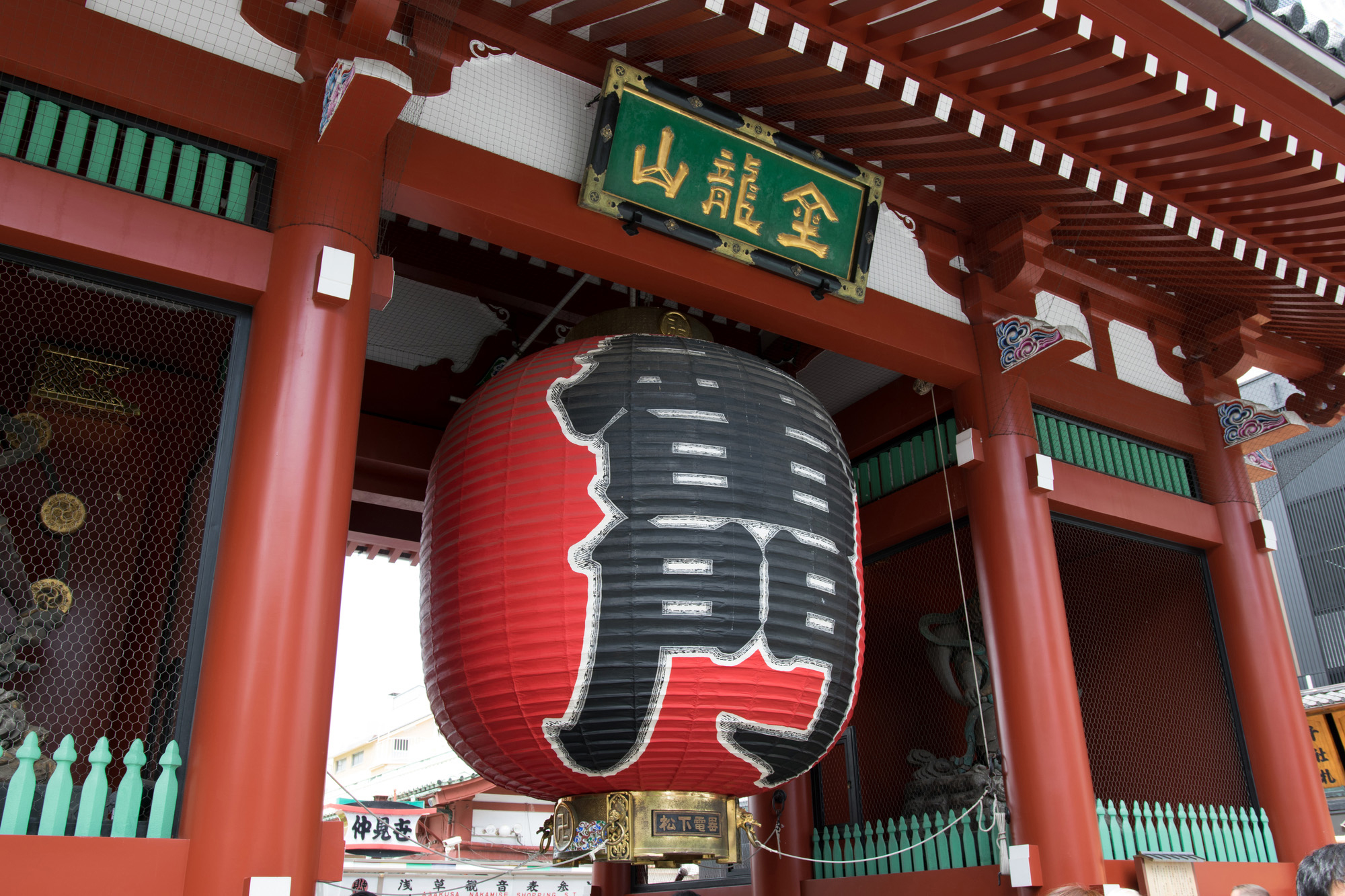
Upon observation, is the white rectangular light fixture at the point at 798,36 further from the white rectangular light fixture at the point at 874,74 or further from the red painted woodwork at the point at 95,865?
the red painted woodwork at the point at 95,865

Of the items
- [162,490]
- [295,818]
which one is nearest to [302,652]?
[295,818]

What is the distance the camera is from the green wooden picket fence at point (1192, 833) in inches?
197

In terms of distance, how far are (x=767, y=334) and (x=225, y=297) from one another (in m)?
4.04

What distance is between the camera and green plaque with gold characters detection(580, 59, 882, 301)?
449cm

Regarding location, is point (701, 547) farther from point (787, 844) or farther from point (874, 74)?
point (787, 844)

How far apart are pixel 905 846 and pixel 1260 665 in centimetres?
233

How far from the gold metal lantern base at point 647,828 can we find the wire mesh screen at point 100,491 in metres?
1.70

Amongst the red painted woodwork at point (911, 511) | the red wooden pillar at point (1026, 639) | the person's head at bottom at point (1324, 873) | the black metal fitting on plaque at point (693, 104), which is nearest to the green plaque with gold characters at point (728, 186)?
the black metal fitting on plaque at point (693, 104)

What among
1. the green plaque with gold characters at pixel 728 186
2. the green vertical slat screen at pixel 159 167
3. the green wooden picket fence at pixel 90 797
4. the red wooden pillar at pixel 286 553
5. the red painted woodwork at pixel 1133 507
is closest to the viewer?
the green wooden picket fence at pixel 90 797

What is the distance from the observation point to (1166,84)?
4336 mm

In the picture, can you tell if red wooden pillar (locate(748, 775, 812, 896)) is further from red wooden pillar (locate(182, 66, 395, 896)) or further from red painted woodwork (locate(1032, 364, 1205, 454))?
red wooden pillar (locate(182, 66, 395, 896))

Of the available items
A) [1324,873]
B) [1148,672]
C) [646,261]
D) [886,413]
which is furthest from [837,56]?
[1148,672]

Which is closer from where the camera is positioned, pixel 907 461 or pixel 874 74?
pixel 874 74

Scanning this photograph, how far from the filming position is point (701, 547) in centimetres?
360
